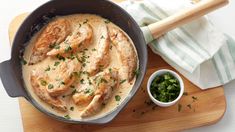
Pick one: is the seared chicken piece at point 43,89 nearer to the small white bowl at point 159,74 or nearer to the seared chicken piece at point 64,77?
the seared chicken piece at point 64,77

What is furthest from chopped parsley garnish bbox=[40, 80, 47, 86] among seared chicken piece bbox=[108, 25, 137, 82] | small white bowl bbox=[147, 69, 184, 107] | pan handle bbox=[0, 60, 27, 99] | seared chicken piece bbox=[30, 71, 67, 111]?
small white bowl bbox=[147, 69, 184, 107]

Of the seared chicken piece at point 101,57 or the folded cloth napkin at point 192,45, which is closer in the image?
the seared chicken piece at point 101,57

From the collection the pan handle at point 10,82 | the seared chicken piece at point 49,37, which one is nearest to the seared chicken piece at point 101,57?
the seared chicken piece at point 49,37

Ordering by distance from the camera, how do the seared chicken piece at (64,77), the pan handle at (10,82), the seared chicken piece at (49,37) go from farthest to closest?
1. the seared chicken piece at (49,37)
2. the seared chicken piece at (64,77)
3. the pan handle at (10,82)

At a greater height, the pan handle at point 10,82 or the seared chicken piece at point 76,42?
the pan handle at point 10,82

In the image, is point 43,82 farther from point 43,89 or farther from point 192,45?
point 192,45

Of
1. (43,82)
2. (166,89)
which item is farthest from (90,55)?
(166,89)

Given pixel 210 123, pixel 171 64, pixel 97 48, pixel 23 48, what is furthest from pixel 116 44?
pixel 210 123

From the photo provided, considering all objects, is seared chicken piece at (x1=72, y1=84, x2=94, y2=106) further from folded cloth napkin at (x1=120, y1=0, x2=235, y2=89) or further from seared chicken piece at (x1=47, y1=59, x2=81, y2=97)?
folded cloth napkin at (x1=120, y1=0, x2=235, y2=89)
